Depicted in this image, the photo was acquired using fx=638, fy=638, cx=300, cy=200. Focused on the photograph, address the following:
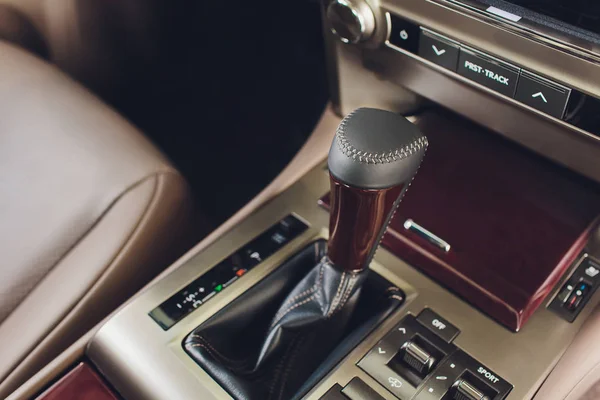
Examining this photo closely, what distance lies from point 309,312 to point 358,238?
0.10m

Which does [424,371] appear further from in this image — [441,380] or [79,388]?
[79,388]

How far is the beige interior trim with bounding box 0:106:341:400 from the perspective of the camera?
57 centimetres

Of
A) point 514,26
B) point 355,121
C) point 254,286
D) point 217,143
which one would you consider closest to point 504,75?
point 514,26

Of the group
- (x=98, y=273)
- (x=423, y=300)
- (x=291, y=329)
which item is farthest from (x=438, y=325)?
(x=98, y=273)

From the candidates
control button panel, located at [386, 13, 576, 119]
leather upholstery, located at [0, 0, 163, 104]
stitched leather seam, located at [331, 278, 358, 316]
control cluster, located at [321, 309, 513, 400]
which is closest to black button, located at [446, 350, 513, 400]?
control cluster, located at [321, 309, 513, 400]

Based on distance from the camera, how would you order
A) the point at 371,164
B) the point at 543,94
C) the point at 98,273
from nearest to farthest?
the point at 371,164 → the point at 543,94 → the point at 98,273

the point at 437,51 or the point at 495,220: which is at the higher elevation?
the point at 437,51

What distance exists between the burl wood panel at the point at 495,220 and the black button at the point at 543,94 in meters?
0.10

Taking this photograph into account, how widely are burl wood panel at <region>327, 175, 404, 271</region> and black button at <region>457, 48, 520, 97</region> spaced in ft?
0.52

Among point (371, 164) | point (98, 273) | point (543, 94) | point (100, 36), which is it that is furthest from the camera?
point (100, 36)

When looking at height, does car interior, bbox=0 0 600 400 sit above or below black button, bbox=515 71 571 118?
below

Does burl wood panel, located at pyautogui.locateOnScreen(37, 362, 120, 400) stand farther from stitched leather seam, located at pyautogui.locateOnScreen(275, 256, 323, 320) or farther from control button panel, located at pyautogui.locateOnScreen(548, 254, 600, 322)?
control button panel, located at pyautogui.locateOnScreen(548, 254, 600, 322)

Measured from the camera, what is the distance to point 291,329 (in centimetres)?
57

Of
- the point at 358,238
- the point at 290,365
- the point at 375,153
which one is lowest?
the point at 290,365
